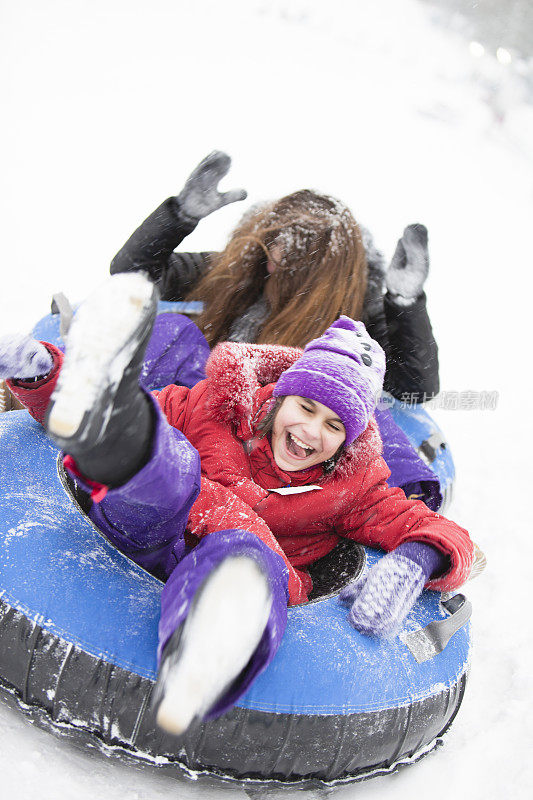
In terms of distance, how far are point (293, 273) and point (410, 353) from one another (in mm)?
413

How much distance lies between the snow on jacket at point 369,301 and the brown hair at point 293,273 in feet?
0.17

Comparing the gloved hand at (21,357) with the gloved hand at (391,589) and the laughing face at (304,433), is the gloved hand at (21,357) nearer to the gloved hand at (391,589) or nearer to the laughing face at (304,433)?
the laughing face at (304,433)

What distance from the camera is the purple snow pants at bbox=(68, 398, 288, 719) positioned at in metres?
0.92

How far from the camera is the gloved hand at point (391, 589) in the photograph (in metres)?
1.22

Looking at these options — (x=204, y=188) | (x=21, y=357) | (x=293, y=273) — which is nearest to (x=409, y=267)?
(x=293, y=273)

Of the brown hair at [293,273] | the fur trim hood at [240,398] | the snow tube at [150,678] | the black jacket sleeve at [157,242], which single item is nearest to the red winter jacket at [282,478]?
the fur trim hood at [240,398]

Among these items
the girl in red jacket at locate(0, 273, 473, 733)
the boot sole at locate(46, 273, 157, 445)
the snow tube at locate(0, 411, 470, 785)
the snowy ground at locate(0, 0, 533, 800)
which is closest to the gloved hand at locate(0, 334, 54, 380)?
the girl in red jacket at locate(0, 273, 473, 733)

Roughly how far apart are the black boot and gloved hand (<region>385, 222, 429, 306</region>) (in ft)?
3.83

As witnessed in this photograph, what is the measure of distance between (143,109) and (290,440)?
15.8 ft

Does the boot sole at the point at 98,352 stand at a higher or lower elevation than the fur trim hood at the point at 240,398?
higher

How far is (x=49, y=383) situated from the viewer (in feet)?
4.39

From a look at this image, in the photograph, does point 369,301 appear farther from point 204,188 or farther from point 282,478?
point 282,478

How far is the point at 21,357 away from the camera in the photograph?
128 cm

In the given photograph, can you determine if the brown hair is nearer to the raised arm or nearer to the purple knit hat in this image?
the raised arm
